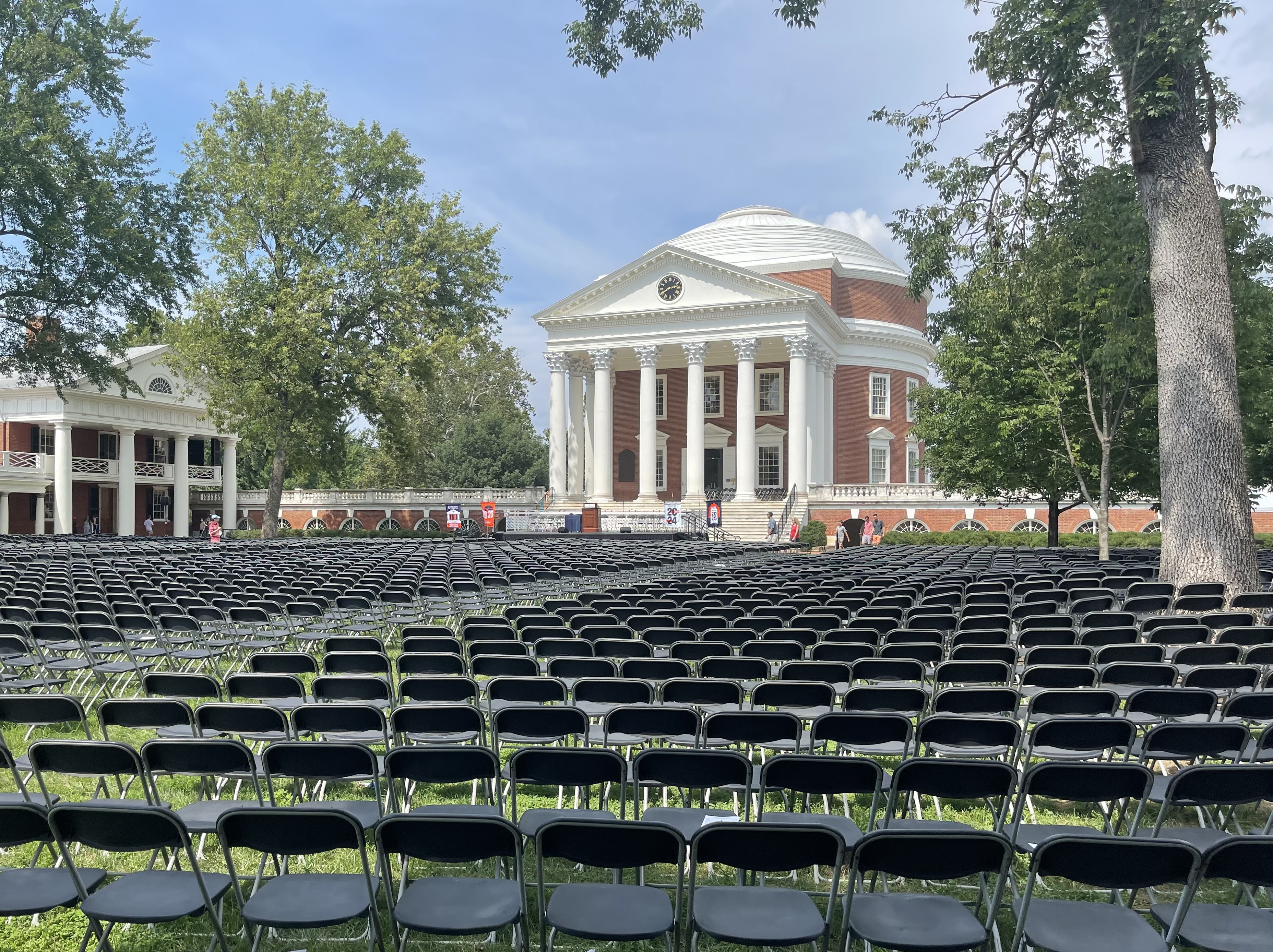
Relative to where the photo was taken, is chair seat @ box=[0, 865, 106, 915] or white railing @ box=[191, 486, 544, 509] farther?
white railing @ box=[191, 486, 544, 509]

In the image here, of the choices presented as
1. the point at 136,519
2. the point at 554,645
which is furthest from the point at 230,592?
the point at 136,519

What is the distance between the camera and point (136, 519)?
52.0m

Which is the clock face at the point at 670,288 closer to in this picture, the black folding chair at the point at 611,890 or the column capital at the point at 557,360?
the column capital at the point at 557,360

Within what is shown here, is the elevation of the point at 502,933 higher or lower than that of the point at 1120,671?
lower

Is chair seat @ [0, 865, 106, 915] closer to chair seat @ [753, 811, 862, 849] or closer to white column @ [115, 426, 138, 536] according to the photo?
chair seat @ [753, 811, 862, 849]

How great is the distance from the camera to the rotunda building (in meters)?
48.7

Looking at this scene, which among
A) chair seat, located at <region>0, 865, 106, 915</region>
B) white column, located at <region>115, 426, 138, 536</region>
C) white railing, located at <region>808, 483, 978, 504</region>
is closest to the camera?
chair seat, located at <region>0, 865, 106, 915</region>

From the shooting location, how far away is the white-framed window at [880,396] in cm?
5838

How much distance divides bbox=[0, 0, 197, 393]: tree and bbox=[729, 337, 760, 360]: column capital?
29518 millimetres

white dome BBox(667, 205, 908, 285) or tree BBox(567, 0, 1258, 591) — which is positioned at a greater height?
white dome BBox(667, 205, 908, 285)

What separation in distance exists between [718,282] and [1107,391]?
1175 inches

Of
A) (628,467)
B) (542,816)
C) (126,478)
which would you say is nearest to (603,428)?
(628,467)

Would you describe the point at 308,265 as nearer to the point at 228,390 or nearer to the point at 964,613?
the point at 228,390

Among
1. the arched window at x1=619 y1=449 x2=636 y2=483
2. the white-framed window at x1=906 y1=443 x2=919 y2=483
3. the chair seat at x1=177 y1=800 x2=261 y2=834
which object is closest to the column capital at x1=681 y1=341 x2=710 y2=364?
the arched window at x1=619 y1=449 x2=636 y2=483
